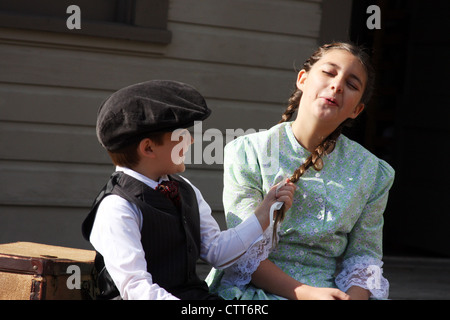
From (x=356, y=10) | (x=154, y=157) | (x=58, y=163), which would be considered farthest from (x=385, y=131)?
(x=154, y=157)

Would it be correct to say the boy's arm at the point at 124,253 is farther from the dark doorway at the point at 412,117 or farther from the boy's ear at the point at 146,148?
the dark doorway at the point at 412,117

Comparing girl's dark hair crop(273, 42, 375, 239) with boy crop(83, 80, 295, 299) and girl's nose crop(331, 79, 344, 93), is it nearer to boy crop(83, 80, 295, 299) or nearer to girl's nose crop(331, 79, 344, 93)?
girl's nose crop(331, 79, 344, 93)

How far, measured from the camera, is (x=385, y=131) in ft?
22.6

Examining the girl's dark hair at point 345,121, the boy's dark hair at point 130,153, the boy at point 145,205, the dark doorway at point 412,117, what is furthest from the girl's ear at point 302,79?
the dark doorway at point 412,117

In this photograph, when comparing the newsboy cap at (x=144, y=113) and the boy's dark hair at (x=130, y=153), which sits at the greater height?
the newsboy cap at (x=144, y=113)

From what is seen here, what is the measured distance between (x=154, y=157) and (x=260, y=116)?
9.15ft

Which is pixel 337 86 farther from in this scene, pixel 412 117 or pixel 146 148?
pixel 412 117

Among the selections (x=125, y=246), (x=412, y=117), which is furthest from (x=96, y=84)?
(x=412, y=117)

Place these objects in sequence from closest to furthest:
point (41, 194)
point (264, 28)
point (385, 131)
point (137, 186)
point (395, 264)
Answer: point (137, 186)
point (41, 194)
point (264, 28)
point (395, 264)
point (385, 131)

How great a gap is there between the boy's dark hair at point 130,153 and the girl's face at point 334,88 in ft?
2.00

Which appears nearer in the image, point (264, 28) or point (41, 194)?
point (41, 194)

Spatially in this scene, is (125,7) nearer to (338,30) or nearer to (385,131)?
(338,30)

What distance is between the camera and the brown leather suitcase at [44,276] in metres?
2.19

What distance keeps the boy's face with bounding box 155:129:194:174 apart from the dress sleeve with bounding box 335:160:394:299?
2.38ft
